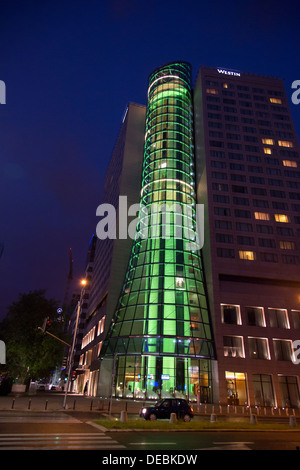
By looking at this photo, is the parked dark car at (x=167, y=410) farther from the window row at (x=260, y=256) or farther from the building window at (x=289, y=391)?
the window row at (x=260, y=256)

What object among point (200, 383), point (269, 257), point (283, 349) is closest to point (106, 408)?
point (200, 383)

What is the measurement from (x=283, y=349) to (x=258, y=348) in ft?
13.6

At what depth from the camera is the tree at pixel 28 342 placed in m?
38.8

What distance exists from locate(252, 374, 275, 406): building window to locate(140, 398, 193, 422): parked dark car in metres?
24.5

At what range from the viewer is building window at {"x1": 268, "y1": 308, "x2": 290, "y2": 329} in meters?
45.9

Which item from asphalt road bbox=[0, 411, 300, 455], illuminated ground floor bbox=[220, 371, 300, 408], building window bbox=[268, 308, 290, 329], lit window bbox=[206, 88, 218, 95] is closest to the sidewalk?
illuminated ground floor bbox=[220, 371, 300, 408]

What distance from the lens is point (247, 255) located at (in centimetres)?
4994

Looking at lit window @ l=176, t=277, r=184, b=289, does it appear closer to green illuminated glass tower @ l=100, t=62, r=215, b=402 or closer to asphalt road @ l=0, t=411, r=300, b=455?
green illuminated glass tower @ l=100, t=62, r=215, b=402

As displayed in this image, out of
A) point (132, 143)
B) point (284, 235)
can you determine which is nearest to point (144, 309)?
point (284, 235)

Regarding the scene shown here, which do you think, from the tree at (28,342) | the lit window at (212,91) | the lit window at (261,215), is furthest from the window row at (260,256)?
the lit window at (212,91)

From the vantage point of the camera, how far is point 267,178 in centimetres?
5700

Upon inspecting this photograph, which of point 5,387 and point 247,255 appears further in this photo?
point 247,255

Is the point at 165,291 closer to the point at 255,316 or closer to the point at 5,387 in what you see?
the point at 255,316
